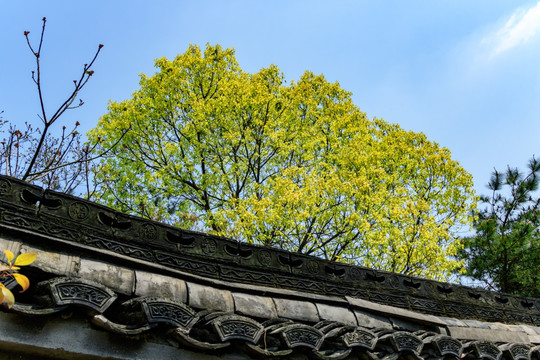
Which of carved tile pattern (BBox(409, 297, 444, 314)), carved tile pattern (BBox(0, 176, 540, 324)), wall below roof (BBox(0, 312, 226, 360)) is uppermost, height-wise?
carved tile pattern (BBox(0, 176, 540, 324))

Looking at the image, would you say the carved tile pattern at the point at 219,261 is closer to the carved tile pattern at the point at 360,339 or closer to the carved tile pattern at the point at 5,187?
the carved tile pattern at the point at 5,187

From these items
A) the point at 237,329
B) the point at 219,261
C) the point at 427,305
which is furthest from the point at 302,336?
the point at 427,305

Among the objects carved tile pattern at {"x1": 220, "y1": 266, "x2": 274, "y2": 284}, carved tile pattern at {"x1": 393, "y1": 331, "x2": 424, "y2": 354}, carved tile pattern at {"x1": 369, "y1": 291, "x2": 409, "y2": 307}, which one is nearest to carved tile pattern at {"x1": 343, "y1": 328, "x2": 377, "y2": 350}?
carved tile pattern at {"x1": 393, "y1": 331, "x2": 424, "y2": 354}

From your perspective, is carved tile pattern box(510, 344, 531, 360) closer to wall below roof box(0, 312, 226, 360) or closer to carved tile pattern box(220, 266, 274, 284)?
carved tile pattern box(220, 266, 274, 284)

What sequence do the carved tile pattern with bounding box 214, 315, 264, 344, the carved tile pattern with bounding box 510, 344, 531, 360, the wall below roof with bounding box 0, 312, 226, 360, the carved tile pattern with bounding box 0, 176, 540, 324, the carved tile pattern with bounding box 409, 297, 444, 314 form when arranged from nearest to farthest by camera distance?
the wall below roof with bounding box 0, 312, 226, 360 → the carved tile pattern with bounding box 214, 315, 264, 344 → the carved tile pattern with bounding box 0, 176, 540, 324 → the carved tile pattern with bounding box 510, 344, 531, 360 → the carved tile pattern with bounding box 409, 297, 444, 314

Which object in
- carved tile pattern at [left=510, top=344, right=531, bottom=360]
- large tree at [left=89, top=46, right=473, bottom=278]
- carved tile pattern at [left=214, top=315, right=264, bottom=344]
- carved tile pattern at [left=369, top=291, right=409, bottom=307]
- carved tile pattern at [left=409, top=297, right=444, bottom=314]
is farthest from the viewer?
large tree at [left=89, top=46, right=473, bottom=278]

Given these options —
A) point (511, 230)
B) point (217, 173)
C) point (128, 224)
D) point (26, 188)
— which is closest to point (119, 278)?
point (128, 224)

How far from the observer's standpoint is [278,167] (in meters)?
15.0

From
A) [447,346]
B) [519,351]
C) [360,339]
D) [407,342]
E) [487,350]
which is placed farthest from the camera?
[519,351]

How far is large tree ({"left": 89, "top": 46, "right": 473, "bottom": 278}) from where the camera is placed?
12.9 m

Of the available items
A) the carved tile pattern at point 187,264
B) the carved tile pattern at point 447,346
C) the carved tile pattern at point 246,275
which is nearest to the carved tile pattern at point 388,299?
the carved tile pattern at point 447,346

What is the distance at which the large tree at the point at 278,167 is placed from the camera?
42.4ft

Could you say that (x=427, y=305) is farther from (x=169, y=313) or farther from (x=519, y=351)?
(x=169, y=313)

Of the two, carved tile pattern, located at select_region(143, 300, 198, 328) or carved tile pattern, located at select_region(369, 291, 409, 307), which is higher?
carved tile pattern, located at select_region(369, 291, 409, 307)
